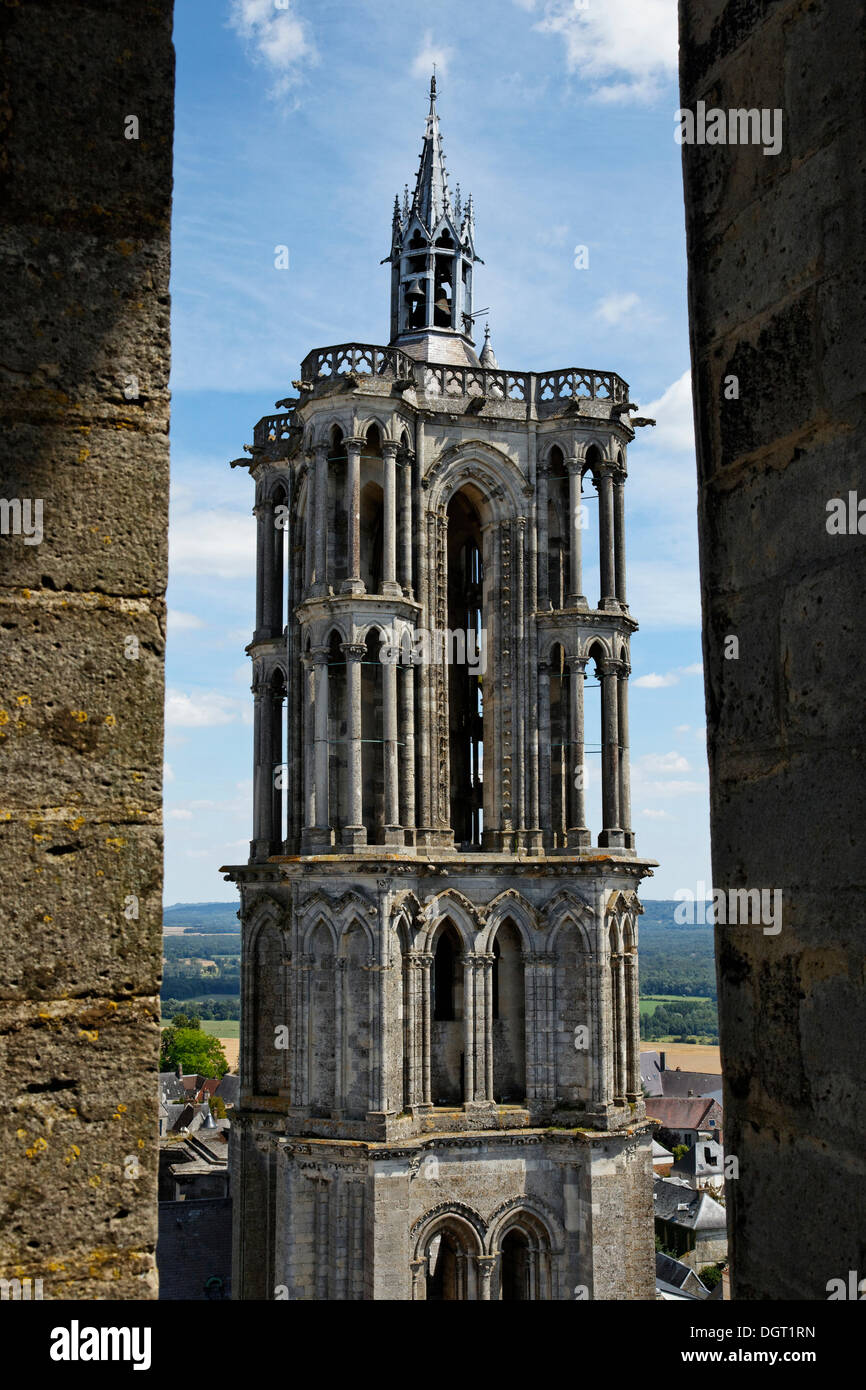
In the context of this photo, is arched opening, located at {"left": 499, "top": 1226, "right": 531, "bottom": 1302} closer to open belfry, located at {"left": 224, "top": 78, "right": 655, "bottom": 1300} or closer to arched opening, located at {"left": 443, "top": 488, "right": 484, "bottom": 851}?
open belfry, located at {"left": 224, "top": 78, "right": 655, "bottom": 1300}

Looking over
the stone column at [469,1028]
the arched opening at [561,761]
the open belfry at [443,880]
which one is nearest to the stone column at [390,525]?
the open belfry at [443,880]

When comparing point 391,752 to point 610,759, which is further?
point 610,759

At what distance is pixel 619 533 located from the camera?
81.2 feet

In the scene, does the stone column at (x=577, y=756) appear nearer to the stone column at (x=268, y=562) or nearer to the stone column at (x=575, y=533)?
the stone column at (x=575, y=533)

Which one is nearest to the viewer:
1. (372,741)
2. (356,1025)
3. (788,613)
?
(788,613)

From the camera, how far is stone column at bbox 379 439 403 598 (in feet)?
75.4

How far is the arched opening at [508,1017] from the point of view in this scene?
2347 centimetres

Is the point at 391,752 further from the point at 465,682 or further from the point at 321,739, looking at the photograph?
the point at 465,682

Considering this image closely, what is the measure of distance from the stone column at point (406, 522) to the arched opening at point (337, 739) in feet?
4.81

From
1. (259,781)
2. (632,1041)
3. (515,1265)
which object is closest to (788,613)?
(632,1041)

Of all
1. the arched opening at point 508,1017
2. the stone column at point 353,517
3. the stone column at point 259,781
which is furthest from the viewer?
the stone column at point 259,781

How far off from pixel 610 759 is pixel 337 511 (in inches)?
232
